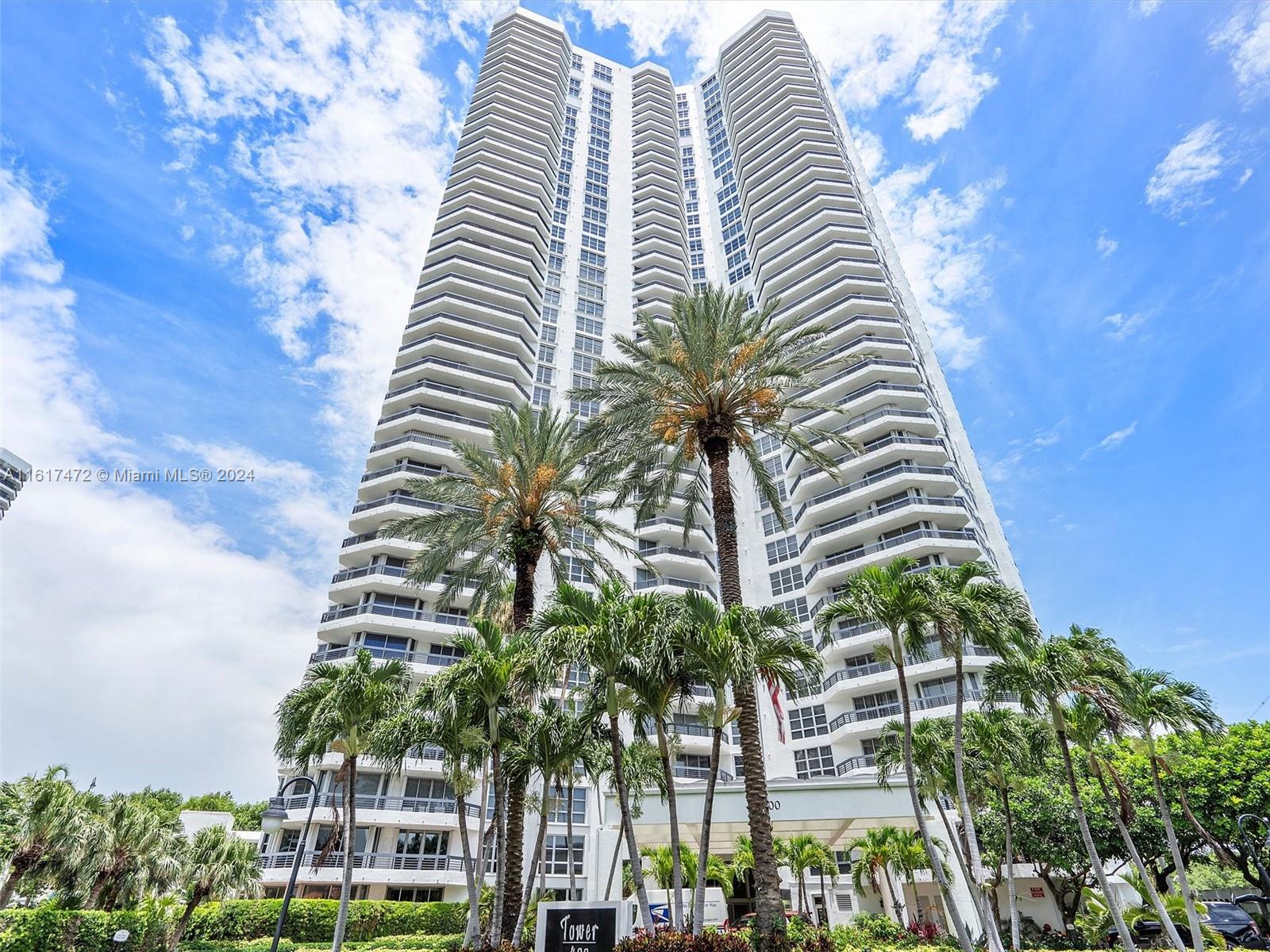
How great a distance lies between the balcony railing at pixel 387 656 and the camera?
Answer: 43375 mm

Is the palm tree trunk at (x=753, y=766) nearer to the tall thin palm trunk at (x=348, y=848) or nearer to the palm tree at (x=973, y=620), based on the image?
the palm tree at (x=973, y=620)

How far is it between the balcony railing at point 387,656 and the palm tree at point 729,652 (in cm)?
2845

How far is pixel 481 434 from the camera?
174 feet

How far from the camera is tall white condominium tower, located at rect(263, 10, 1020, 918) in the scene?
39.3 meters

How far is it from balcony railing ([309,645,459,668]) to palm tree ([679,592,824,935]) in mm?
28448

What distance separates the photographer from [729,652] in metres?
18.1

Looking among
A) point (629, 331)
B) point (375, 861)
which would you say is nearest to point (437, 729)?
point (375, 861)

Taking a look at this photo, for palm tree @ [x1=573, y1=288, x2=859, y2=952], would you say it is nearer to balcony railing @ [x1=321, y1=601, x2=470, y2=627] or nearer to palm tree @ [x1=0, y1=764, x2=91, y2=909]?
balcony railing @ [x1=321, y1=601, x2=470, y2=627]

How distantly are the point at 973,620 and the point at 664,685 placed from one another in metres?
9.15

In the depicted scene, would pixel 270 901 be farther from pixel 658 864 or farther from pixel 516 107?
pixel 516 107

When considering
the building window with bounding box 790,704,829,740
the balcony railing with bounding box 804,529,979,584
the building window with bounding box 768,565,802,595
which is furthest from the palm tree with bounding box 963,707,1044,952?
the building window with bounding box 768,565,802,595

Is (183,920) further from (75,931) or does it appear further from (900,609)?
(900,609)

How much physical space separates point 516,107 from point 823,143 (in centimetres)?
3442

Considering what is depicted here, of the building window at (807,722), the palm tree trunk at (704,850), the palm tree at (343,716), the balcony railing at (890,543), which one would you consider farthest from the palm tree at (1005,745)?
the balcony railing at (890,543)
